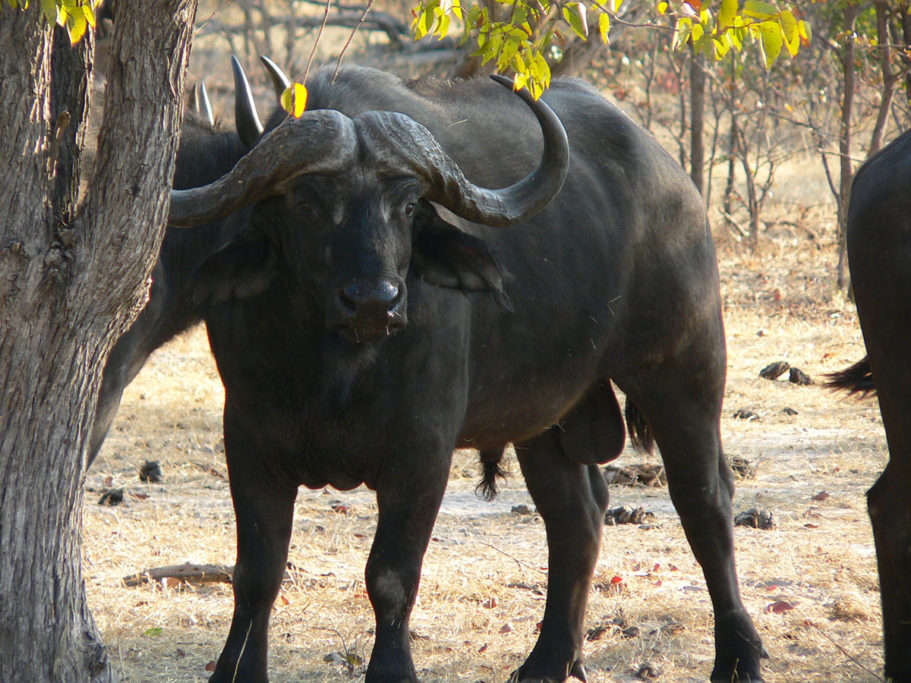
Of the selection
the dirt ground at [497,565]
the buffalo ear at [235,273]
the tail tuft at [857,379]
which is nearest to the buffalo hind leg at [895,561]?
the dirt ground at [497,565]

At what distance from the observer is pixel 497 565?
5.36m

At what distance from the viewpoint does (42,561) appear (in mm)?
3037

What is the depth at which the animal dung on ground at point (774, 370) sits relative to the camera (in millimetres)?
8586

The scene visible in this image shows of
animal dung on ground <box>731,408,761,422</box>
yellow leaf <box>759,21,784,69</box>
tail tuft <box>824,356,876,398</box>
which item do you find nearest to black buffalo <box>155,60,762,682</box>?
tail tuft <box>824,356,876,398</box>

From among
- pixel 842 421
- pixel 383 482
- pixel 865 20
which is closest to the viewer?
pixel 383 482

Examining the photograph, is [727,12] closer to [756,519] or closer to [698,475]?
[698,475]

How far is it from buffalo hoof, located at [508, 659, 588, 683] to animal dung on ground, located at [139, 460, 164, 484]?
303 cm

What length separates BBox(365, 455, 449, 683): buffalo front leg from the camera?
138 inches

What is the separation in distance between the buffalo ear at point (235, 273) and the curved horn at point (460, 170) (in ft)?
1.65

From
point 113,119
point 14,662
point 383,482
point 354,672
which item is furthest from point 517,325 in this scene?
point 14,662

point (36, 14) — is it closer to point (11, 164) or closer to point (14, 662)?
point (11, 164)

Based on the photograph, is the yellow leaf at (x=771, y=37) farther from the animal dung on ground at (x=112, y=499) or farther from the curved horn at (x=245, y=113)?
the animal dung on ground at (x=112, y=499)

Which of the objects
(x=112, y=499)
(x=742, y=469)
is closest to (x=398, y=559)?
(x=112, y=499)

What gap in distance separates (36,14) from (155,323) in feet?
5.92
